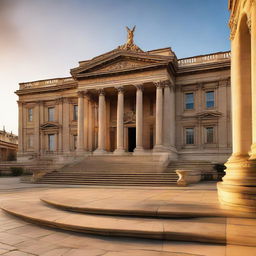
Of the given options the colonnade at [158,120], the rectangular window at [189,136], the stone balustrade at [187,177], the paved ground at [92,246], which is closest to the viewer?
the paved ground at [92,246]

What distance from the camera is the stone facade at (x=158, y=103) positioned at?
28.5 metres

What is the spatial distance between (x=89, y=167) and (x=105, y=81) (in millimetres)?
12242

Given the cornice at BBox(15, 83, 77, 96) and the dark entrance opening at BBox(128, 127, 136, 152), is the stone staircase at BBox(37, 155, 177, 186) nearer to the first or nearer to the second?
the dark entrance opening at BBox(128, 127, 136, 152)

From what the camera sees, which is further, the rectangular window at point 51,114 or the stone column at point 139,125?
the rectangular window at point 51,114

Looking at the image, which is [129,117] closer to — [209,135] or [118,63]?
[118,63]

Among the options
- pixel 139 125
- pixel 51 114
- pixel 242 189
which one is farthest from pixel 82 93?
pixel 242 189

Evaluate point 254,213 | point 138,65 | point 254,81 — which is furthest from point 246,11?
point 138,65

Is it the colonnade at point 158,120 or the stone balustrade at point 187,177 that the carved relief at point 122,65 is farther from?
the stone balustrade at point 187,177

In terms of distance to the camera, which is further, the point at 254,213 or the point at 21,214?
the point at 21,214

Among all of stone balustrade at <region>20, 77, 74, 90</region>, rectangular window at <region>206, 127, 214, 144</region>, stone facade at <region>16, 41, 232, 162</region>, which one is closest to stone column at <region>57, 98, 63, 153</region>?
stone balustrade at <region>20, 77, 74, 90</region>

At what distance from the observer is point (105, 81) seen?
3114 cm

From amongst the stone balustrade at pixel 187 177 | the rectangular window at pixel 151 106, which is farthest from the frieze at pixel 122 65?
the stone balustrade at pixel 187 177

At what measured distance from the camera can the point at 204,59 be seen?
1205 inches

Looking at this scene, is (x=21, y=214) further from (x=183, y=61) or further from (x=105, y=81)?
(x=183, y=61)
